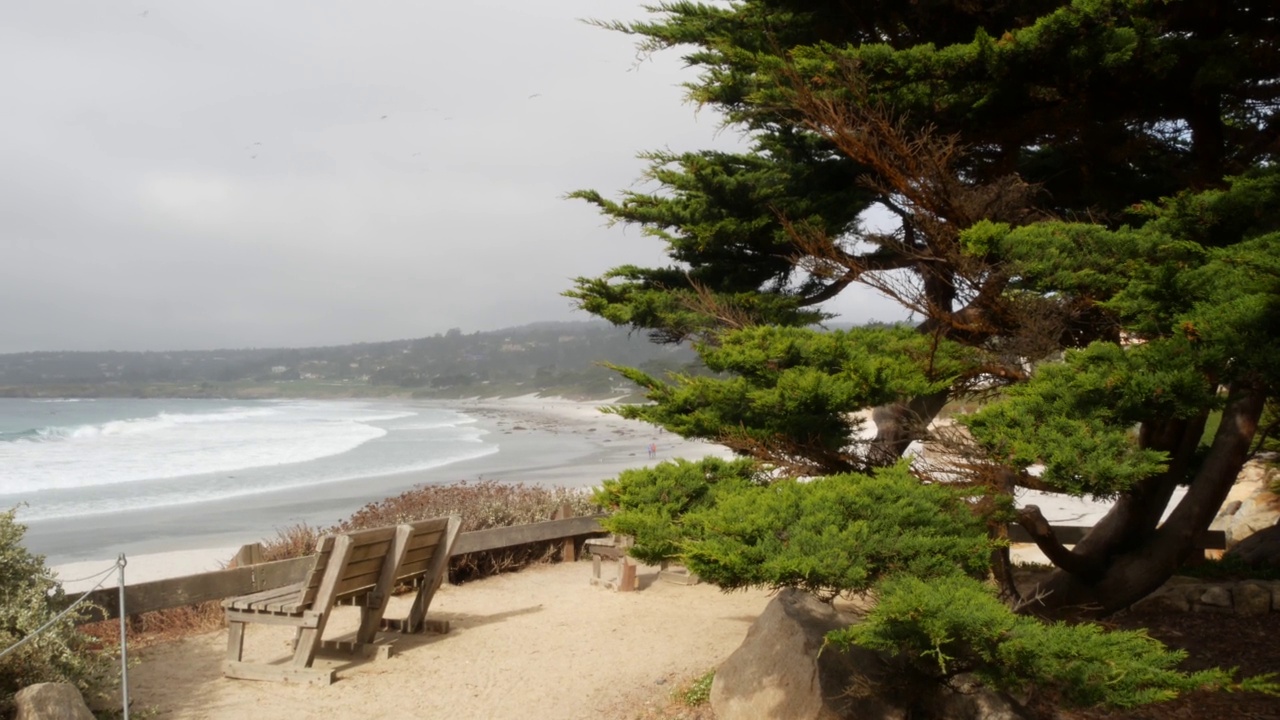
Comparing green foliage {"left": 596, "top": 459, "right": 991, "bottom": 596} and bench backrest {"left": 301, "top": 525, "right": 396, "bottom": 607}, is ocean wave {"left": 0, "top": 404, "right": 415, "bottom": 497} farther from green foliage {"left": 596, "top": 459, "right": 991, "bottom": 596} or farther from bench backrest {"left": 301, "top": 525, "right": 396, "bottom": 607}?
green foliage {"left": 596, "top": 459, "right": 991, "bottom": 596}

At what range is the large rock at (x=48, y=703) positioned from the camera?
14.3ft

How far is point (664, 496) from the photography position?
488 centimetres

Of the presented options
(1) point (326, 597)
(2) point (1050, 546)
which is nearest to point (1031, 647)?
(2) point (1050, 546)

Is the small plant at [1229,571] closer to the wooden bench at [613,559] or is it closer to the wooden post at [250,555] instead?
the wooden bench at [613,559]

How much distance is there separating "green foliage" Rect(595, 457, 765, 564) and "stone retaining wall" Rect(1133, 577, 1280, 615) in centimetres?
420

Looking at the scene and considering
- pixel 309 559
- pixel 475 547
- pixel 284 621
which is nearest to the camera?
pixel 284 621

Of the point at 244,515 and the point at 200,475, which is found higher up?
the point at 244,515

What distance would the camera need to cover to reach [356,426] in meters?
50.7

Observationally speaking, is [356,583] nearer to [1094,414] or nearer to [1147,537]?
[1094,414]

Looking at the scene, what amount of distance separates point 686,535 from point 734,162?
4493 mm

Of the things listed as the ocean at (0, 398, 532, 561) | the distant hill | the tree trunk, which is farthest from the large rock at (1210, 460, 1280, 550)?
the distant hill

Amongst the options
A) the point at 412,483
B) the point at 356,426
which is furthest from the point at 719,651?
the point at 356,426

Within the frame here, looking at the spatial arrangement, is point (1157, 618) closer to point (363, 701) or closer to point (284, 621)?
point (363, 701)

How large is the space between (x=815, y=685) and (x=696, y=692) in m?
1.06
